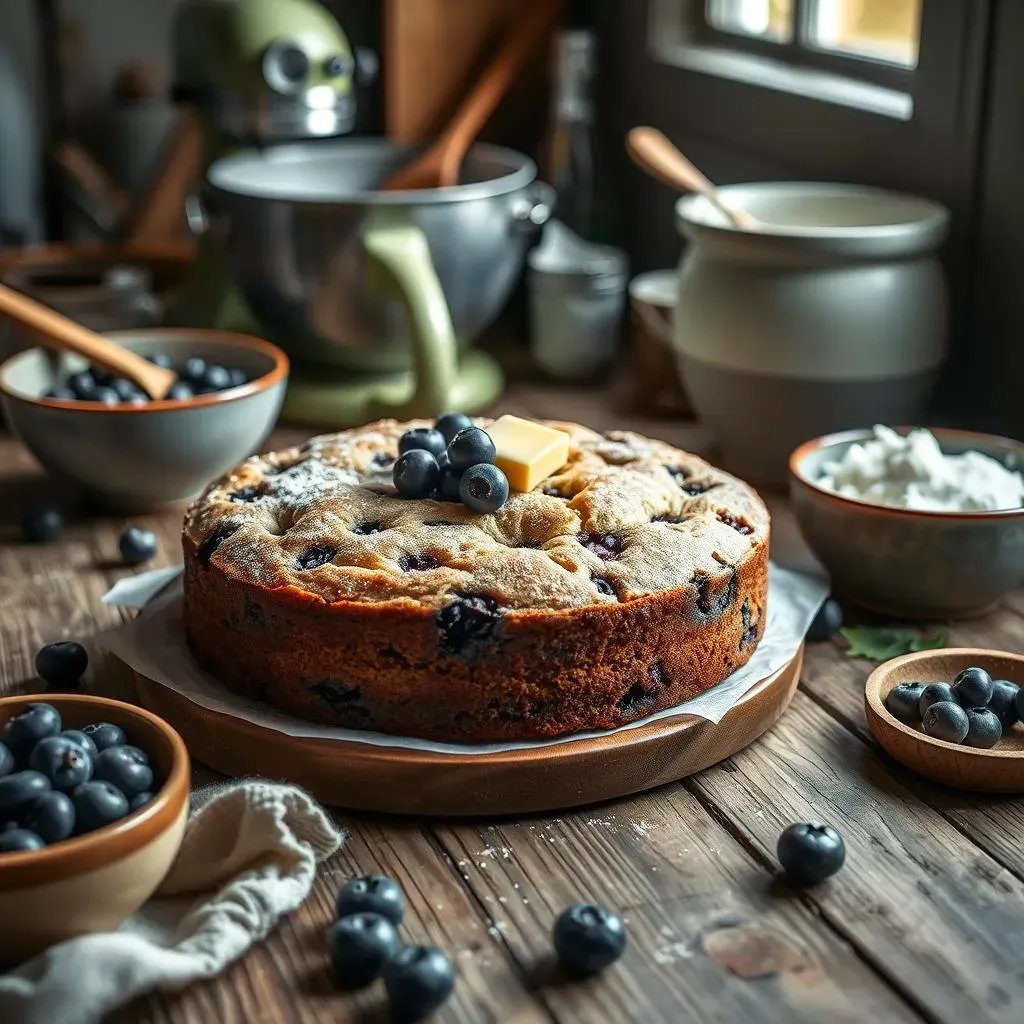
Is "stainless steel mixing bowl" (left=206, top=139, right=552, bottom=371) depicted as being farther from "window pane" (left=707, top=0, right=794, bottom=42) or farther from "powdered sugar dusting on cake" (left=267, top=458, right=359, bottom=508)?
"powdered sugar dusting on cake" (left=267, top=458, right=359, bottom=508)

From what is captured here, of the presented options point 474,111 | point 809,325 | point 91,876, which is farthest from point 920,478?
point 474,111

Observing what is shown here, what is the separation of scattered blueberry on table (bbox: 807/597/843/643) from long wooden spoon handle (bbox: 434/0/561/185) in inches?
37.0

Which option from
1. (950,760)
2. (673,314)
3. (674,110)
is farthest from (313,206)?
(950,760)

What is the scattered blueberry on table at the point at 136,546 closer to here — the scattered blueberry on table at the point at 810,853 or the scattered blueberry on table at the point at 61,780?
the scattered blueberry on table at the point at 61,780

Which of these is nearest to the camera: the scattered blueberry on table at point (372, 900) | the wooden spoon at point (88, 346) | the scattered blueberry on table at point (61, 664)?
the scattered blueberry on table at point (372, 900)

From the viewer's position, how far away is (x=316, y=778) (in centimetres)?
112

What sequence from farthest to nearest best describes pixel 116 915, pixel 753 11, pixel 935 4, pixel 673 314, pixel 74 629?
pixel 753 11 → pixel 673 314 → pixel 935 4 → pixel 74 629 → pixel 116 915

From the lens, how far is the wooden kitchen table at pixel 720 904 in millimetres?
907

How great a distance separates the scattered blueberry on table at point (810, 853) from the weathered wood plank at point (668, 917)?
0.07 ft

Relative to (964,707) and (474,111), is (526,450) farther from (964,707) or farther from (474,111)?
(474,111)

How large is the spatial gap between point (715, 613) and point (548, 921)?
301 millimetres

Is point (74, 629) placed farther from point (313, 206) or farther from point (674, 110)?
point (674, 110)

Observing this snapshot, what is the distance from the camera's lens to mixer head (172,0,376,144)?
6.45ft

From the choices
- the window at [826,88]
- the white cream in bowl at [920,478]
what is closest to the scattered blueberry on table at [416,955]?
the white cream in bowl at [920,478]
